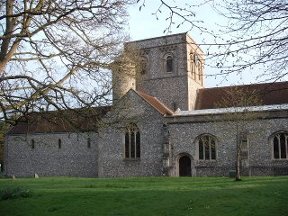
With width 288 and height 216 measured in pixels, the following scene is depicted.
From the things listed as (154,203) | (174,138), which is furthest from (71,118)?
(174,138)

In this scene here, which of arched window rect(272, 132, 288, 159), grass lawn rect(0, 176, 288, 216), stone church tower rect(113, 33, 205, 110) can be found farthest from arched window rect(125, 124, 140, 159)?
grass lawn rect(0, 176, 288, 216)

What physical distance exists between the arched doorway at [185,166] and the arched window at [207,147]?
4.42 feet

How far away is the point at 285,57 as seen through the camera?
20.5ft

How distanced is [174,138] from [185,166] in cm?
→ 257

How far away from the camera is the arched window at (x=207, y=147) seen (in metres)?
32.6

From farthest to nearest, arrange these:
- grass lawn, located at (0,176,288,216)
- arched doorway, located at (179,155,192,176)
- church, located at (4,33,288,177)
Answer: arched doorway, located at (179,155,192,176)
church, located at (4,33,288,177)
grass lawn, located at (0,176,288,216)

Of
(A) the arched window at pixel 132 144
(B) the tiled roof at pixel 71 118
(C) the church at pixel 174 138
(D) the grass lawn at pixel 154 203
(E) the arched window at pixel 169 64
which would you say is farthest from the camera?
(E) the arched window at pixel 169 64

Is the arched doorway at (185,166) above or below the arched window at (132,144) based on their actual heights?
below

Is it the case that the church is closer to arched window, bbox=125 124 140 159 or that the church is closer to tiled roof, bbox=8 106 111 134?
arched window, bbox=125 124 140 159

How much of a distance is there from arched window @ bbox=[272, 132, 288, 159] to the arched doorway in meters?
6.53

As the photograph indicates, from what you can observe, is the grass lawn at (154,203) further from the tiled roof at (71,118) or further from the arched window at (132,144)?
Result: the arched window at (132,144)

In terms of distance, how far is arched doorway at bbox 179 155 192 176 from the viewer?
34.0 metres

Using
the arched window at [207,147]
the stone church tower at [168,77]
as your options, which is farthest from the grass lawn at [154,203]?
the stone church tower at [168,77]

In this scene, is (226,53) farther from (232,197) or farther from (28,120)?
(232,197)
